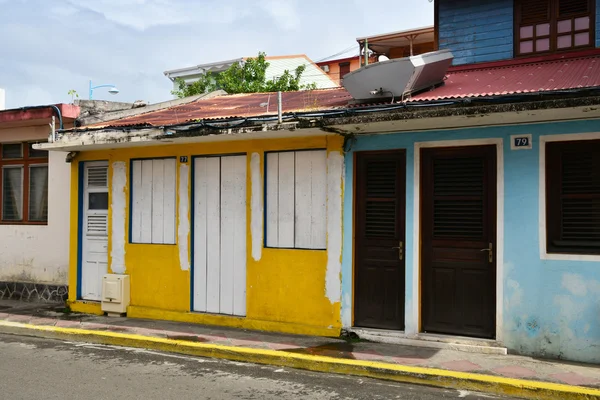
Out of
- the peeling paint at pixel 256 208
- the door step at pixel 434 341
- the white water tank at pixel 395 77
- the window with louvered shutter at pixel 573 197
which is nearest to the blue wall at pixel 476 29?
the white water tank at pixel 395 77

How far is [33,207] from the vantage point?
12547 mm

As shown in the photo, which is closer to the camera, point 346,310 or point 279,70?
point 346,310

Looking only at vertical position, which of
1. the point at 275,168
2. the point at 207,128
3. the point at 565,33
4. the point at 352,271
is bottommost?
the point at 352,271

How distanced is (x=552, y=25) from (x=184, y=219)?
23.3 ft

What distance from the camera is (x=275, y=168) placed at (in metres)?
9.16

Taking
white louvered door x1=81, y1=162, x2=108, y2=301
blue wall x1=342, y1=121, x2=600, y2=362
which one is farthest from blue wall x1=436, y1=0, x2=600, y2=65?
white louvered door x1=81, y1=162, x2=108, y2=301

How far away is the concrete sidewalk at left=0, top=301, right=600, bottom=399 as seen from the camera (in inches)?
242

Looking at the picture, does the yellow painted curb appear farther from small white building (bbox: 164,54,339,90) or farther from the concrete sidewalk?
small white building (bbox: 164,54,339,90)

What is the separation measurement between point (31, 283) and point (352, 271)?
24.4ft

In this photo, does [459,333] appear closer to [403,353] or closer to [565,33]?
[403,353]

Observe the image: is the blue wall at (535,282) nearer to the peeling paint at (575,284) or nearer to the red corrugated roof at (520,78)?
the peeling paint at (575,284)

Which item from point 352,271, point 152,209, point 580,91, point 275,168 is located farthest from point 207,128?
point 580,91

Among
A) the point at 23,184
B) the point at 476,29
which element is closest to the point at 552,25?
the point at 476,29

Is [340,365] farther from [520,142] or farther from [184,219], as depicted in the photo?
[184,219]
